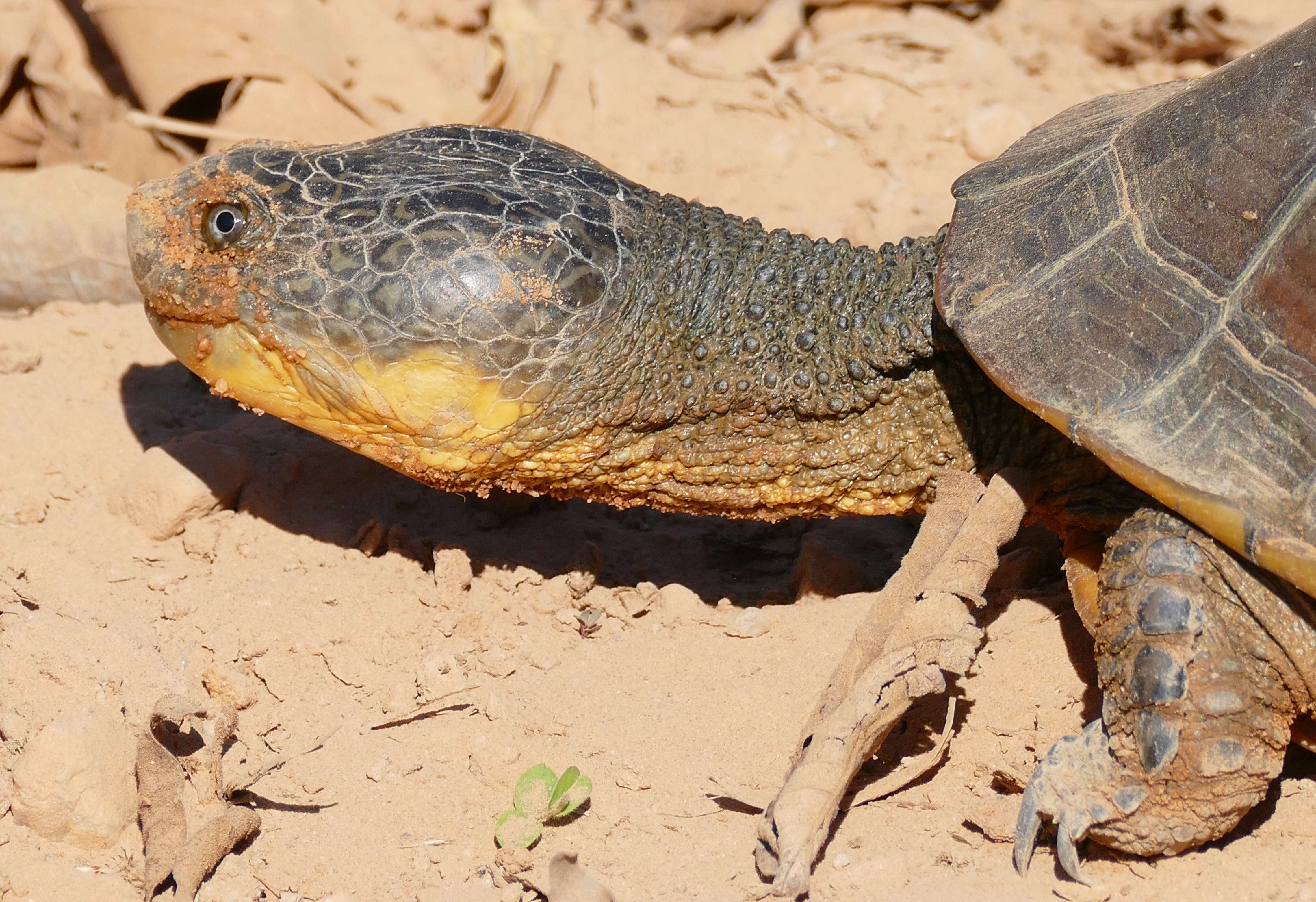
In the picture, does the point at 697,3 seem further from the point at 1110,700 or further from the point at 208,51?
the point at 1110,700

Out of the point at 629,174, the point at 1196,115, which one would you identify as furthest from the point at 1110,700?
the point at 629,174

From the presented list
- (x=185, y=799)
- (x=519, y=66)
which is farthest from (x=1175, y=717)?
(x=519, y=66)

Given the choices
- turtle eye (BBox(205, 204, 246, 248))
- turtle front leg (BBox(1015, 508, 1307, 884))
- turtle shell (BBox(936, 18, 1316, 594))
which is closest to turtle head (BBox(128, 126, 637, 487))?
turtle eye (BBox(205, 204, 246, 248))

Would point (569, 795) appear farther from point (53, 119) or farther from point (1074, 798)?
point (53, 119)

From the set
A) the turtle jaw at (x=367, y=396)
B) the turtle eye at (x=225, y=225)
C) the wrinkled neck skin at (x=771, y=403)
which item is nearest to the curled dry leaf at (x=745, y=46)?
the wrinkled neck skin at (x=771, y=403)

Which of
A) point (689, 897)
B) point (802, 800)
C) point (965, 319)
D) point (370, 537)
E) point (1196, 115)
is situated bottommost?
point (370, 537)

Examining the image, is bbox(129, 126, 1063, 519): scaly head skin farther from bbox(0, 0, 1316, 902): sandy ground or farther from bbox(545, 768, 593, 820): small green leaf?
bbox(545, 768, 593, 820): small green leaf
